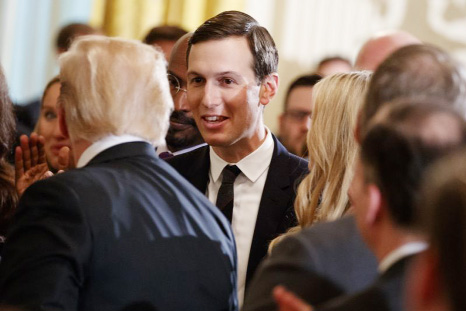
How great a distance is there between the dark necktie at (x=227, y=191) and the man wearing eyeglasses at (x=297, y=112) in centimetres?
178

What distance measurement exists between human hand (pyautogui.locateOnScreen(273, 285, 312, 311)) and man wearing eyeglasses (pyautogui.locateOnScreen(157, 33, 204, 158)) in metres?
1.98

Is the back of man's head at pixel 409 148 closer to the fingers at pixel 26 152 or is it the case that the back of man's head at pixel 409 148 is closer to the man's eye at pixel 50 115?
the fingers at pixel 26 152

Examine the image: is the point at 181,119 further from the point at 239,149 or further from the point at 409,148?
the point at 409,148

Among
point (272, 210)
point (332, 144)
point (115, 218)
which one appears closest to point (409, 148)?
point (115, 218)

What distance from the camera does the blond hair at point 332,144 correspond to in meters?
2.64

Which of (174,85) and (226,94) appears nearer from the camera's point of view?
(226,94)

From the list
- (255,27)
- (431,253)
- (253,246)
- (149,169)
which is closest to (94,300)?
(149,169)

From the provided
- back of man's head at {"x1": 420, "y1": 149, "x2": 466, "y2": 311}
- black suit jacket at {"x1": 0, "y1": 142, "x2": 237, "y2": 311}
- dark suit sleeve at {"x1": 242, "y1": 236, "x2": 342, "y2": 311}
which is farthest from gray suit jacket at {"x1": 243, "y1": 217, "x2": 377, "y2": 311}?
back of man's head at {"x1": 420, "y1": 149, "x2": 466, "y2": 311}

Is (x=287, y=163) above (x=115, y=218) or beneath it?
beneath

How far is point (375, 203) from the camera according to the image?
63.2 inches

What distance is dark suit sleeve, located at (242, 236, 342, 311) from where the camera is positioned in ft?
5.76

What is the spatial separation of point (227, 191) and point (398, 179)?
1511 mm

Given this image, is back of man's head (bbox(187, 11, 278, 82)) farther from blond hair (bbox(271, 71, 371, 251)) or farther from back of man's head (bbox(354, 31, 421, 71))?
back of man's head (bbox(354, 31, 421, 71))

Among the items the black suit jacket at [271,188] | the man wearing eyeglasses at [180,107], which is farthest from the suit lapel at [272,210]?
the man wearing eyeglasses at [180,107]
